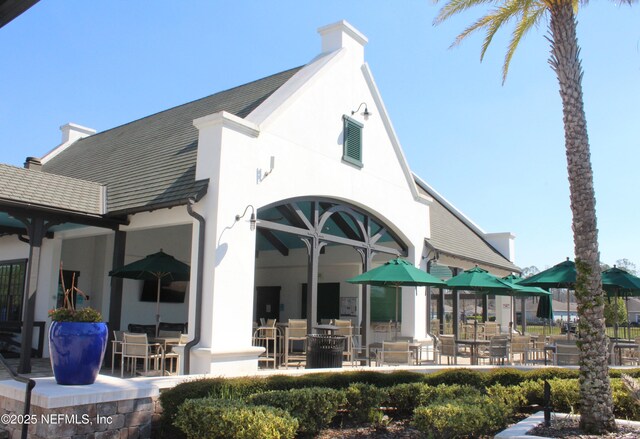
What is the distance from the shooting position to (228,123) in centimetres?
1071

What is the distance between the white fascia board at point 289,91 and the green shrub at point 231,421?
6308 mm

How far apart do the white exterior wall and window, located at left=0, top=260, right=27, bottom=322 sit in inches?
328

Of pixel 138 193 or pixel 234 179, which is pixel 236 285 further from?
pixel 138 193

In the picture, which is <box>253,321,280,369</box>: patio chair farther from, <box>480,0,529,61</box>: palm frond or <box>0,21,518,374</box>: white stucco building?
<box>480,0,529,61</box>: palm frond

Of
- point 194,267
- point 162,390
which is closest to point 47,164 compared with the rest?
point 194,267

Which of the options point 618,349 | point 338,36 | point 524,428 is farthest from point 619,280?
point 338,36

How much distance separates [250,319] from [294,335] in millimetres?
2308

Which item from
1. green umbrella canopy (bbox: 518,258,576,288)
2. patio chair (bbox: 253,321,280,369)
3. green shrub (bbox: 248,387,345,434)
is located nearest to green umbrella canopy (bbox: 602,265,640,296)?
green umbrella canopy (bbox: 518,258,576,288)

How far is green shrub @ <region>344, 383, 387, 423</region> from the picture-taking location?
26.6 feet

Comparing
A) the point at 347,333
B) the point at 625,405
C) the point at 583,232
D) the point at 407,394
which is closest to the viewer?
the point at 583,232

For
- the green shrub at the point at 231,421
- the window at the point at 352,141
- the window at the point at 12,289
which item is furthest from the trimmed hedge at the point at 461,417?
the window at the point at 12,289

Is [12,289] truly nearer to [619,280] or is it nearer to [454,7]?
[454,7]

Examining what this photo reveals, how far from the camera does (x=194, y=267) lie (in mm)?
10398

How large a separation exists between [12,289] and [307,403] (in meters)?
12.3
